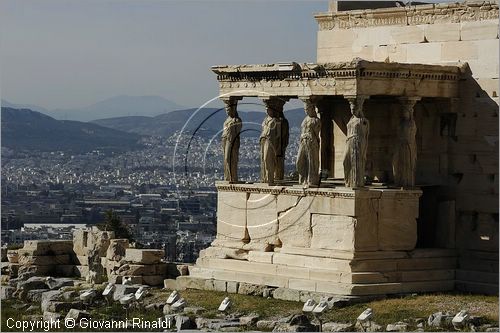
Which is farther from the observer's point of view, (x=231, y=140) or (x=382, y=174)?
(x=231, y=140)

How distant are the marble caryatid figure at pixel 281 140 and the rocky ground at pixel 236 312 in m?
2.84

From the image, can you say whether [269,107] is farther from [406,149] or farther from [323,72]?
[406,149]

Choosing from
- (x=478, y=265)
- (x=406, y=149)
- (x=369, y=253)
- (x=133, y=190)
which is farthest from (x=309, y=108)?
(x=133, y=190)

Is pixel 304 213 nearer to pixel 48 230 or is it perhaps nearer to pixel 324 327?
pixel 324 327

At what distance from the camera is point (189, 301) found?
1396 inches

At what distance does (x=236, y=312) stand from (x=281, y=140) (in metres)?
4.38

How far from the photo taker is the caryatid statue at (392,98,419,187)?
3578 centimetres

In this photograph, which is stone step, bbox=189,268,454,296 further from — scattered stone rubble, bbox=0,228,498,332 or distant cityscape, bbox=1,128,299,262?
distant cityscape, bbox=1,128,299,262

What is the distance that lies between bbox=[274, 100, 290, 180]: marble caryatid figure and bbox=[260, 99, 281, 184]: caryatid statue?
0.11m

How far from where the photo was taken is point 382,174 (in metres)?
37.3

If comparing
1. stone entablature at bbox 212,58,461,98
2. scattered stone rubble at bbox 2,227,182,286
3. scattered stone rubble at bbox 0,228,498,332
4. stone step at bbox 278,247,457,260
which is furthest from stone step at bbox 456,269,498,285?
scattered stone rubble at bbox 2,227,182,286

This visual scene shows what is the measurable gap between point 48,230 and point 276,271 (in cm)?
2114

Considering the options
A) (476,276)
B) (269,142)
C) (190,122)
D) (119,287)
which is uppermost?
(190,122)

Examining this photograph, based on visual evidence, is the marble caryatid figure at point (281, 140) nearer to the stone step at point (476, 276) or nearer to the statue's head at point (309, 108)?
the statue's head at point (309, 108)
